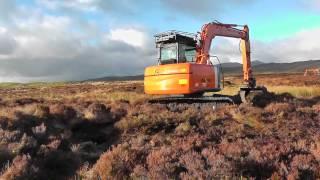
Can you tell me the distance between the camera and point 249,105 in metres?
23.8

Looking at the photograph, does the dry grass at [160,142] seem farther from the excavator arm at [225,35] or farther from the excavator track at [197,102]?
the excavator arm at [225,35]

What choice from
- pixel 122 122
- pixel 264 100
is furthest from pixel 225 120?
pixel 264 100

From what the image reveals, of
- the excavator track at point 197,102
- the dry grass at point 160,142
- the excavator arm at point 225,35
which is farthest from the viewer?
the excavator arm at point 225,35

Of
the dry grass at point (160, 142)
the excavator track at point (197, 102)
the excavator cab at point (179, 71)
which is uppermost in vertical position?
the excavator cab at point (179, 71)

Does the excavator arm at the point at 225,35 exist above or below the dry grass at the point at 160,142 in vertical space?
above

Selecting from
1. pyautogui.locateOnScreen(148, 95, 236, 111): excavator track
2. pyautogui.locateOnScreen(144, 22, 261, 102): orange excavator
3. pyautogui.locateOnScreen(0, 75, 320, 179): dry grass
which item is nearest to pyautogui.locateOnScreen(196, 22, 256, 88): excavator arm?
pyautogui.locateOnScreen(144, 22, 261, 102): orange excavator

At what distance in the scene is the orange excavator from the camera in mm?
24125

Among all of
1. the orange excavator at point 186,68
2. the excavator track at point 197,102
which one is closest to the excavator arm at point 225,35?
the orange excavator at point 186,68

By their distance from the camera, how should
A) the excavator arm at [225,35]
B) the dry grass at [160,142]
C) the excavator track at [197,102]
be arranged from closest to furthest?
the dry grass at [160,142] < the excavator track at [197,102] < the excavator arm at [225,35]

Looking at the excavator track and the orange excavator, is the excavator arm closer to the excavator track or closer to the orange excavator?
the orange excavator

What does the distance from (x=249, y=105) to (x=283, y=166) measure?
14174 mm

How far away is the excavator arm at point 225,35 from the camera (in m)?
26.5

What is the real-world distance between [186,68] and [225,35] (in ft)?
20.3

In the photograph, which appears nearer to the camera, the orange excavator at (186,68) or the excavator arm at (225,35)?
the orange excavator at (186,68)
